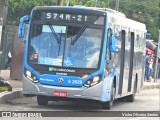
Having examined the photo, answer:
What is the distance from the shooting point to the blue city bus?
48.4 ft

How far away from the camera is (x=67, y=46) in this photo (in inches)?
591

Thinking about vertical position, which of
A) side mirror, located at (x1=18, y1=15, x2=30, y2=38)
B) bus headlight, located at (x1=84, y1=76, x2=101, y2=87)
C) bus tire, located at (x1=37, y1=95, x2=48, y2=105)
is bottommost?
bus tire, located at (x1=37, y1=95, x2=48, y2=105)

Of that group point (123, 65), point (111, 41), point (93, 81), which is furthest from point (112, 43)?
point (123, 65)

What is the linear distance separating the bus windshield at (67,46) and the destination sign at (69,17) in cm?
21

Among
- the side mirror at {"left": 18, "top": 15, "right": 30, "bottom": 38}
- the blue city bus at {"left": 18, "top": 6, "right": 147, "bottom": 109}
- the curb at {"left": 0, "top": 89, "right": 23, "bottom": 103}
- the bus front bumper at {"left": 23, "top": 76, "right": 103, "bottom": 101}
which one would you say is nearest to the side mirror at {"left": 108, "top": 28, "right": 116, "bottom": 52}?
the blue city bus at {"left": 18, "top": 6, "right": 147, "bottom": 109}

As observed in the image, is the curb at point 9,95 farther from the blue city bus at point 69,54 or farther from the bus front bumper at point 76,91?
the bus front bumper at point 76,91

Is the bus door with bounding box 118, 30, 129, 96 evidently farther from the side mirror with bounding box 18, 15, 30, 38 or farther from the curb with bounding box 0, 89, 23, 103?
the side mirror with bounding box 18, 15, 30, 38

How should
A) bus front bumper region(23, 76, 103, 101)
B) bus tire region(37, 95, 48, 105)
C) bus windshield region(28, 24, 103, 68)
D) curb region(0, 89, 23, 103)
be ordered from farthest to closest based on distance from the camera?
bus tire region(37, 95, 48, 105) < curb region(0, 89, 23, 103) < bus windshield region(28, 24, 103, 68) < bus front bumper region(23, 76, 103, 101)

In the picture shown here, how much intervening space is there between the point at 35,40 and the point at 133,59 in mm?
5475

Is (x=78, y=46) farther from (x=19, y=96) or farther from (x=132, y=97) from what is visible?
(x=132, y=97)

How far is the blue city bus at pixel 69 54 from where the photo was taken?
1476 centimetres

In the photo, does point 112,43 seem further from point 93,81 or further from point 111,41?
point 93,81

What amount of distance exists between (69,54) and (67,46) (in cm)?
24

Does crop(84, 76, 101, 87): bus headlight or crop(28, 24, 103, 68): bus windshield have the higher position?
crop(28, 24, 103, 68): bus windshield
